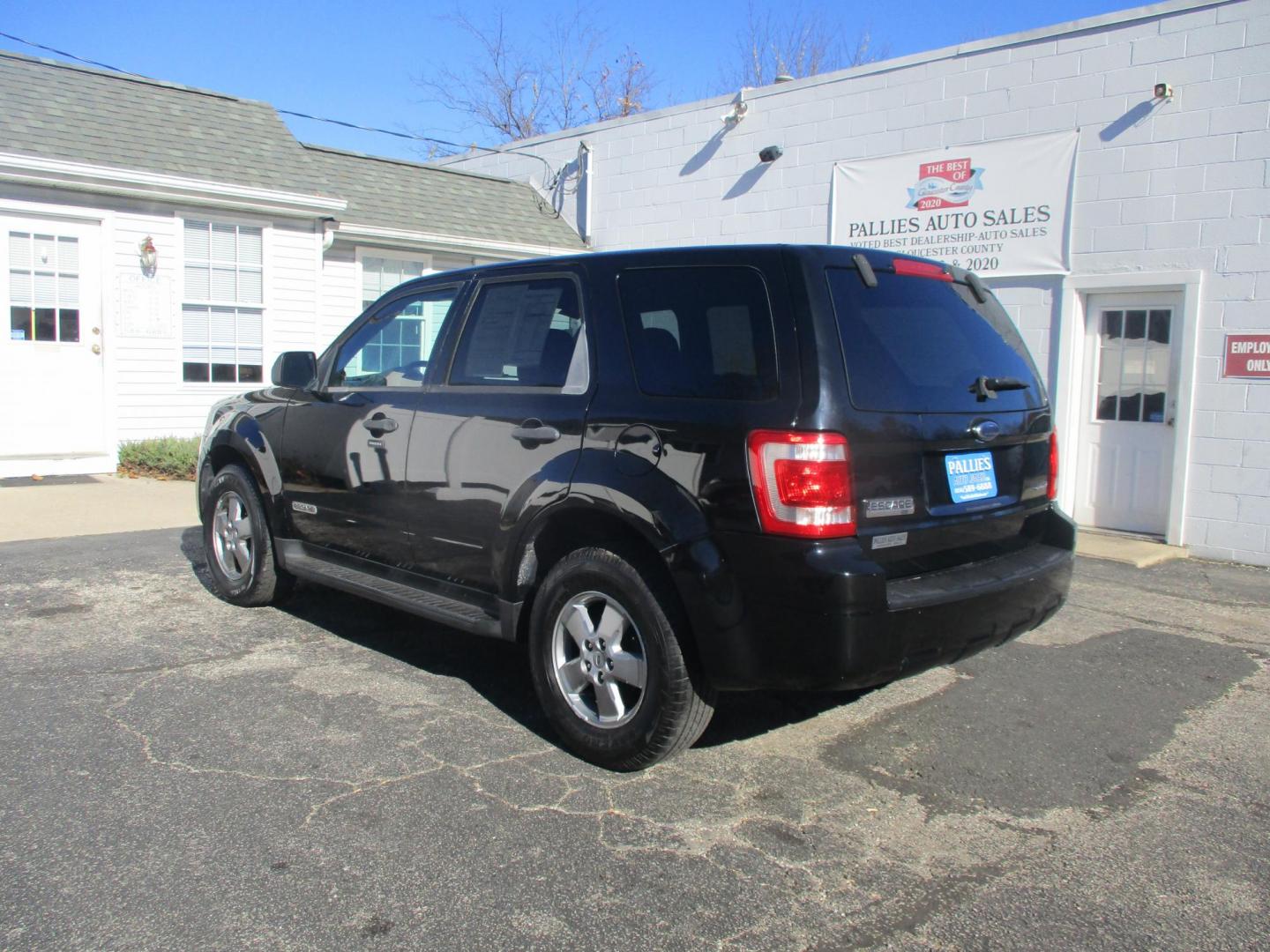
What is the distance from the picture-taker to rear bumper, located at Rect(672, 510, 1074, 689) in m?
3.27

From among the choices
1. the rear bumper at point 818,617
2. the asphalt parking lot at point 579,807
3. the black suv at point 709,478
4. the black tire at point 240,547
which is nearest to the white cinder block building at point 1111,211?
the asphalt parking lot at point 579,807

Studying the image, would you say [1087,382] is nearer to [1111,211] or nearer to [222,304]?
[1111,211]

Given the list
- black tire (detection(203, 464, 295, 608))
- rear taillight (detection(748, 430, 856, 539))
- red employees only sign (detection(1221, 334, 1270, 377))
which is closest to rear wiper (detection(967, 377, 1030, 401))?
rear taillight (detection(748, 430, 856, 539))

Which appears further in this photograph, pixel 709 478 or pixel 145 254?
pixel 145 254

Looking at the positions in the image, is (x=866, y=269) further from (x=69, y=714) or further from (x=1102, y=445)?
(x=1102, y=445)

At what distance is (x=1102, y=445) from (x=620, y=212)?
7.17 m

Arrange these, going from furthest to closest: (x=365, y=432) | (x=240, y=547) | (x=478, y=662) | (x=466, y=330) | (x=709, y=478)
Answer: (x=240, y=547) → (x=478, y=662) → (x=365, y=432) → (x=466, y=330) → (x=709, y=478)

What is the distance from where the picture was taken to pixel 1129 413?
9438 mm

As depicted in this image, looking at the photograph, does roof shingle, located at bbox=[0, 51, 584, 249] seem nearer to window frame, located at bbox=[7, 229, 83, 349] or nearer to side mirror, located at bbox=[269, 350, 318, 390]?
window frame, located at bbox=[7, 229, 83, 349]

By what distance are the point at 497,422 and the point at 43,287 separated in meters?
8.20

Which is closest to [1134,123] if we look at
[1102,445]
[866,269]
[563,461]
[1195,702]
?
[1102,445]

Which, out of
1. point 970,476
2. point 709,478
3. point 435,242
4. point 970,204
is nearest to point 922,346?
point 970,476

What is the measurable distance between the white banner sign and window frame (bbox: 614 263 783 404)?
6514mm

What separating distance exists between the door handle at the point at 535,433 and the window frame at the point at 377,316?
0.75 m
